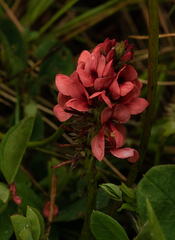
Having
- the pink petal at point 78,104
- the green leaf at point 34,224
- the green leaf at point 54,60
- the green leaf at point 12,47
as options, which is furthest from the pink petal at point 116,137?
the green leaf at point 12,47

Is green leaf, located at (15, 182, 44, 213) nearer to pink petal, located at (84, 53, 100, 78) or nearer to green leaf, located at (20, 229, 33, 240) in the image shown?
green leaf, located at (20, 229, 33, 240)

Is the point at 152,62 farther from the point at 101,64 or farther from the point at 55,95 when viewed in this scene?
the point at 55,95

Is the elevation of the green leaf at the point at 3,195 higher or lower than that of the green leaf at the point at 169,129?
higher

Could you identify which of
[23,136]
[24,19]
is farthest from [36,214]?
[24,19]

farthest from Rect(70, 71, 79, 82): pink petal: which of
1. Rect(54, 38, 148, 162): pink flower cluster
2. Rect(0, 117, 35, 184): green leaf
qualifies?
Rect(0, 117, 35, 184): green leaf

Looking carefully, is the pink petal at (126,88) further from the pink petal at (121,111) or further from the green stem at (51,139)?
the green stem at (51,139)
